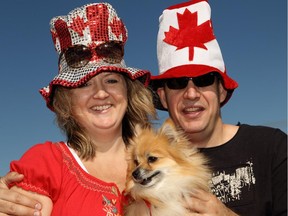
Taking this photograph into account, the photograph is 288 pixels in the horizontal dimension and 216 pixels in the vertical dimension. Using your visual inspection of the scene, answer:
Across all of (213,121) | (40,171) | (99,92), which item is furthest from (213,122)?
(40,171)

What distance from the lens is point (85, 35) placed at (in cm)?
475

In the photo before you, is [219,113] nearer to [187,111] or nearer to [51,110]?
[187,111]

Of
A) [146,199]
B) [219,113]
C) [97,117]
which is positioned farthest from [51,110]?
[219,113]

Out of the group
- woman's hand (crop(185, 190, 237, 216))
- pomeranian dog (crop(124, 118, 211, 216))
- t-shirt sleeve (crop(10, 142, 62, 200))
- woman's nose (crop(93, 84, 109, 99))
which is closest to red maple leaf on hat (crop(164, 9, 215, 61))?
pomeranian dog (crop(124, 118, 211, 216))

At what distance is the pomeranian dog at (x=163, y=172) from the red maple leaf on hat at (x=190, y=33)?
1.08 metres

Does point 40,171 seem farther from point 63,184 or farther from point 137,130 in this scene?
point 137,130

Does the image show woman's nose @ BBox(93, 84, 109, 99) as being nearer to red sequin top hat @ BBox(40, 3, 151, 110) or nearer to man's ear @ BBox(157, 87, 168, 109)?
red sequin top hat @ BBox(40, 3, 151, 110)

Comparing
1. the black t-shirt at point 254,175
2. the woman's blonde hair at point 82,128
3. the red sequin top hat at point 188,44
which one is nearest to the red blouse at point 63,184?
the woman's blonde hair at point 82,128

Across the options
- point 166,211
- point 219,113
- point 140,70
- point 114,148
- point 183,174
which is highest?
point 140,70

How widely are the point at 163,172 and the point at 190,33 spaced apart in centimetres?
194

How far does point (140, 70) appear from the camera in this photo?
16.8ft

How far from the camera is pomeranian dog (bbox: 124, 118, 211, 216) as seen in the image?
4766mm

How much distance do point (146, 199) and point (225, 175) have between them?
3.48 feet

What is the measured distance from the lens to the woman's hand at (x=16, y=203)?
13.0ft
